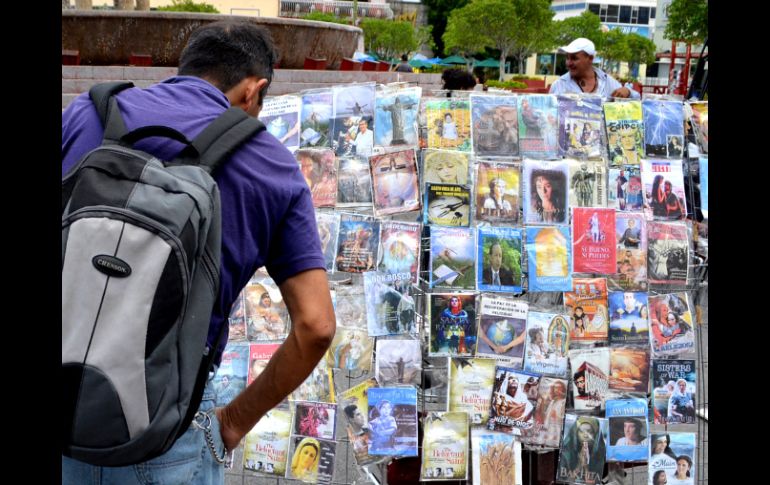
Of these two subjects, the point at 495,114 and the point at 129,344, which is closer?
the point at 129,344

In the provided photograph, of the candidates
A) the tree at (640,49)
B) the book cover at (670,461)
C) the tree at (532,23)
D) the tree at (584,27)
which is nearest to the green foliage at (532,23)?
the tree at (532,23)

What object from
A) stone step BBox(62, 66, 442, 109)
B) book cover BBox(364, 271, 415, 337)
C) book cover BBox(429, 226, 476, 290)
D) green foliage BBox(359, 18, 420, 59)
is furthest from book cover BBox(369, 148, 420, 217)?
green foliage BBox(359, 18, 420, 59)

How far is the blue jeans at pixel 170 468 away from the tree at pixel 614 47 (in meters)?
74.2

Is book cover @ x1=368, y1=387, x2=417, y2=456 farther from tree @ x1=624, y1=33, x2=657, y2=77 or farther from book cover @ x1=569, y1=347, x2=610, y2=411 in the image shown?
tree @ x1=624, y1=33, x2=657, y2=77

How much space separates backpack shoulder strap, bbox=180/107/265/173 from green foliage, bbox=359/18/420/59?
59.2 meters

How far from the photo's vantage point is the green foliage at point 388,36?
2376 inches

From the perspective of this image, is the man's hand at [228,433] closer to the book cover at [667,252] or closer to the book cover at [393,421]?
the book cover at [393,421]

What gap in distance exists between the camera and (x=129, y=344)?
64.9 inches

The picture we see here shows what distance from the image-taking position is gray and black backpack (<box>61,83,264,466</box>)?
5.38 ft

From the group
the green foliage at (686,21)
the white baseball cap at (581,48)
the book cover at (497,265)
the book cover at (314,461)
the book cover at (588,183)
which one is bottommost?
the book cover at (314,461)

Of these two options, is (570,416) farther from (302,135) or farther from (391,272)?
(302,135)
